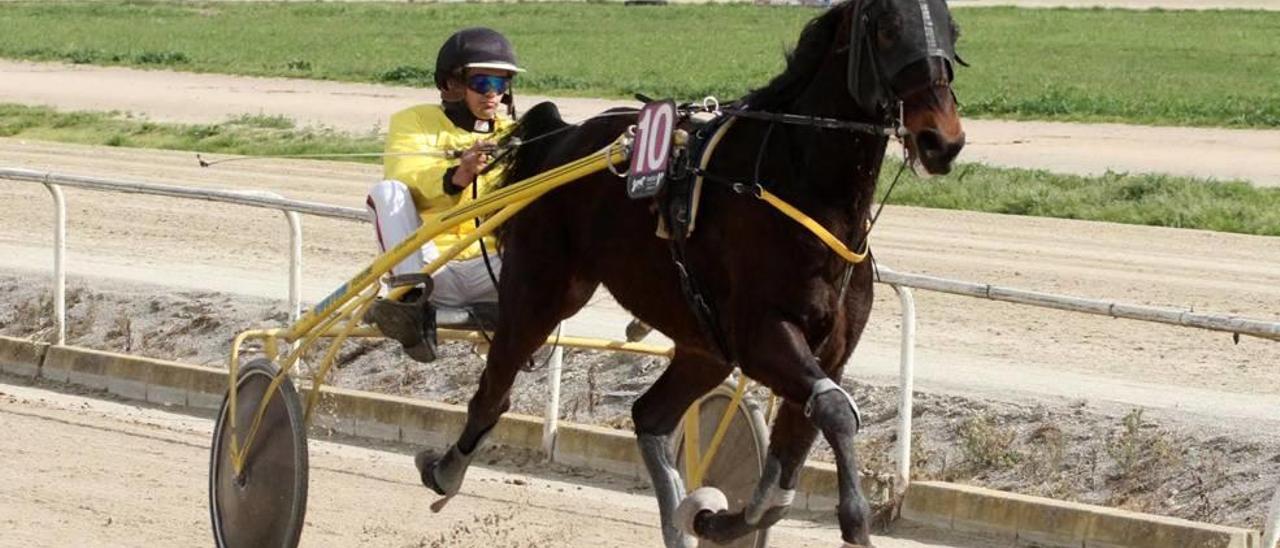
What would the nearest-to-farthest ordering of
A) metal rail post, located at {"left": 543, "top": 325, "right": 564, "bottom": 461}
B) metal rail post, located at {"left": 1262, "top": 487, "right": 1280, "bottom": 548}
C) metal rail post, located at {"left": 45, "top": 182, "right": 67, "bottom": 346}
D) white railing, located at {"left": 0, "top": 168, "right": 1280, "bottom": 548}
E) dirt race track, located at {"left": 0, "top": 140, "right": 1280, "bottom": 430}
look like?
1. metal rail post, located at {"left": 1262, "top": 487, "right": 1280, "bottom": 548}
2. white railing, located at {"left": 0, "top": 168, "right": 1280, "bottom": 548}
3. metal rail post, located at {"left": 543, "top": 325, "right": 564, "bottom": 461}
4. dirt race track, located at {"left": 0, "top": 140, "right": 1280, "bottom": 430}
5. metal rail post, located at {"left": 45, "top": 182, "right": 67, "bottom": 346}

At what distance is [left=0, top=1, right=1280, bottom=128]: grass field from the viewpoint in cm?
3070

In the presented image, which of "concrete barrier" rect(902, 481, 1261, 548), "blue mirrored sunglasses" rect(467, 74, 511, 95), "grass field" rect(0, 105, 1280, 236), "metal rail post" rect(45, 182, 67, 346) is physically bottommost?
"grass field" rect(0, 105, 1280, 236)

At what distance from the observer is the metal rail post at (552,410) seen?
8.20m

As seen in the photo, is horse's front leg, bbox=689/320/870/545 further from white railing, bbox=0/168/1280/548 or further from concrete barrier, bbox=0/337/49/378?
concrete barrier, bbox=0/337/49/378

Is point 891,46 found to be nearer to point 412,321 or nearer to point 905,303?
point 412,321

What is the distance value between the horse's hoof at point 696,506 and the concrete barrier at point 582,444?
5.49ft

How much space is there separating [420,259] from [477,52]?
0.63 m

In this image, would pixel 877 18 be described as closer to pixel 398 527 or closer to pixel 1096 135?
pixel 398 527

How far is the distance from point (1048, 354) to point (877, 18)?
4689 mm

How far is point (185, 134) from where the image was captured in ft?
75.2

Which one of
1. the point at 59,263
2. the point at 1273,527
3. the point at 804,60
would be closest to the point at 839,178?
the point at 804,60

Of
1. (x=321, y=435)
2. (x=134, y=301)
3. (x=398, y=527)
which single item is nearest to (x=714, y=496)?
(x=398, y=527)

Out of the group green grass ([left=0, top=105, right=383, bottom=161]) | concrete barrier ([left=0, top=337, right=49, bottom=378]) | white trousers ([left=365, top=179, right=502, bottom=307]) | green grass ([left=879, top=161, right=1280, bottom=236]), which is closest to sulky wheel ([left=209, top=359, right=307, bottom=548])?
white trousers ([left=365, top=179, right=502, bottom=307])

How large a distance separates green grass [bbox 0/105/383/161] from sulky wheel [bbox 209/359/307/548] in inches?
541
